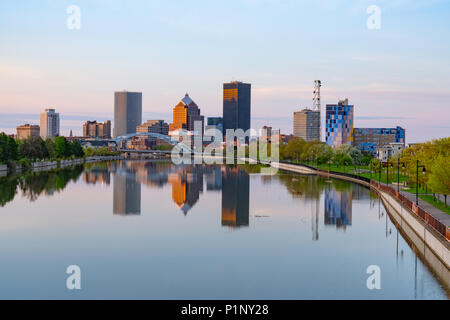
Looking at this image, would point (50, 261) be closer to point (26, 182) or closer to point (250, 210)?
point (250, 210)

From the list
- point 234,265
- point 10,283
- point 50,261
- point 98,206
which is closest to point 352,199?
point 98,206

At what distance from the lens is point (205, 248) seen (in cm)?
2478

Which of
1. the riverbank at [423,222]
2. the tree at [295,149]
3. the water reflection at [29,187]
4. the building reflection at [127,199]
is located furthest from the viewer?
the tree at [295,149]

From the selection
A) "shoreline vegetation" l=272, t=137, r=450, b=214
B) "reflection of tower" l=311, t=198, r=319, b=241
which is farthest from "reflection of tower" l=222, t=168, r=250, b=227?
"shoreline vegetation" l=272, t=137, r=450, b=214

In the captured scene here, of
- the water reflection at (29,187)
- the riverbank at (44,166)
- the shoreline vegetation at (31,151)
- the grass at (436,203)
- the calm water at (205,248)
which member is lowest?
the calm water at (205,248)

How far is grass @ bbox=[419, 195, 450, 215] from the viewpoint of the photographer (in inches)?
1134

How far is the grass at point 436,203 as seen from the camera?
28.8 meters

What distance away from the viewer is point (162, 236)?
27.8 m

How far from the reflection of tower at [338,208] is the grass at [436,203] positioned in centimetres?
526

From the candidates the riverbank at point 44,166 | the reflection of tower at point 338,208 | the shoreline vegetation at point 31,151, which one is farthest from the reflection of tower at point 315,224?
the shoreline vegetation at point 31,151

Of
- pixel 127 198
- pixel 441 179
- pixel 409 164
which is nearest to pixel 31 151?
pixel 127 198

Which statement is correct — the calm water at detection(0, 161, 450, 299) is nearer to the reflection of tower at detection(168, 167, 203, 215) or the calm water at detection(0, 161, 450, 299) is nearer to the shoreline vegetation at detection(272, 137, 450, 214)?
the reflection of tower at detection(168, 167, 203, 215)

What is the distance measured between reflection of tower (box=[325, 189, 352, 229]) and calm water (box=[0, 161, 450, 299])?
0.28ft

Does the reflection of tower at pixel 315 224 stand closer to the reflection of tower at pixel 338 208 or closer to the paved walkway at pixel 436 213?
the reflection of tower at pixel 338 208
